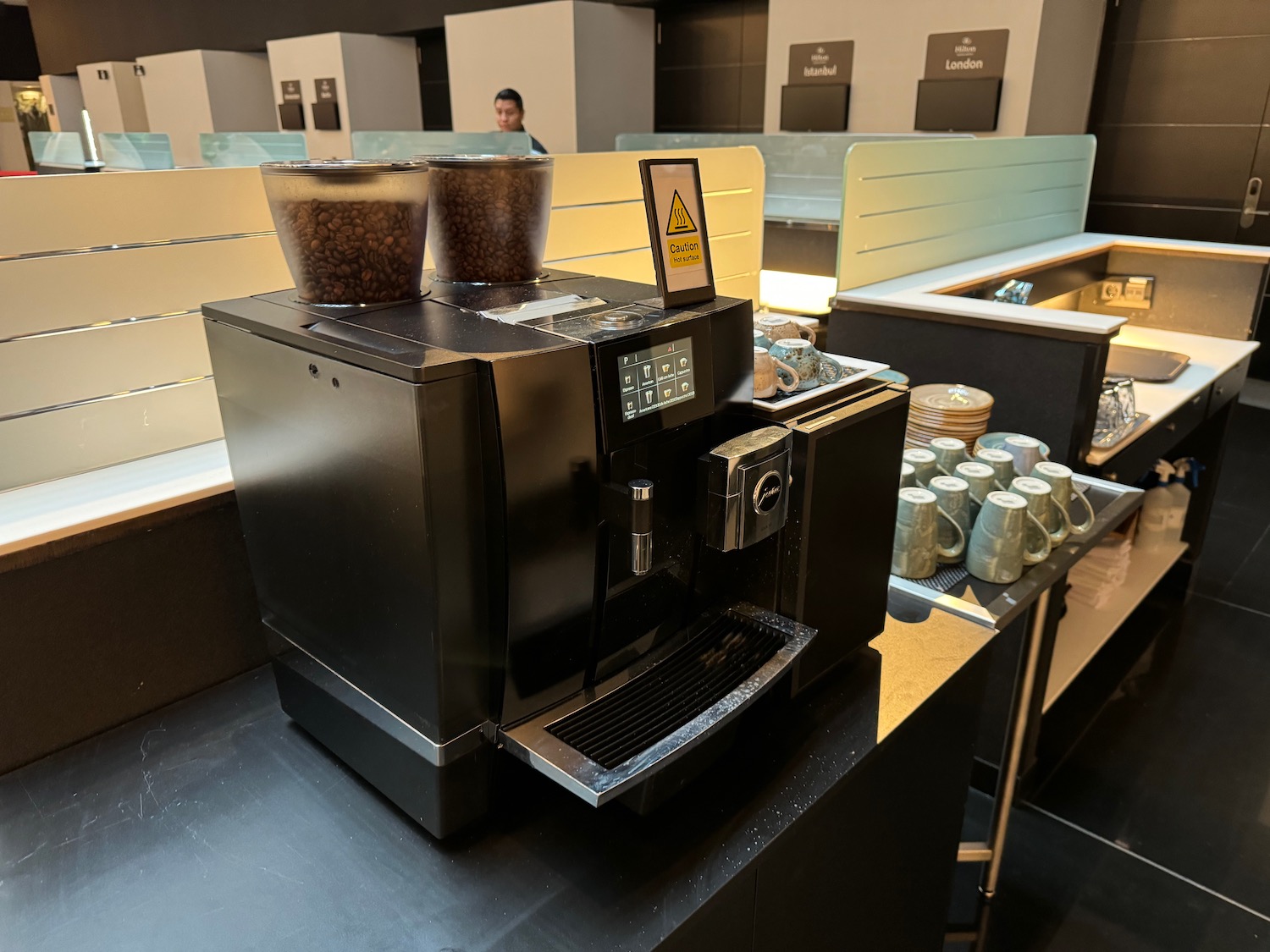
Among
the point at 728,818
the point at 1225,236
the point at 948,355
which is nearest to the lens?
the point at 728,818

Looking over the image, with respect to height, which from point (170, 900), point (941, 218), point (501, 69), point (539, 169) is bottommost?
point (170, 900)

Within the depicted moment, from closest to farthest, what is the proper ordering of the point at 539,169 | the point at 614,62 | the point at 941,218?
the point at 539,169, the point at 941,218, the point at 614,62

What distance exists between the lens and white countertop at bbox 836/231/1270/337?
194cm

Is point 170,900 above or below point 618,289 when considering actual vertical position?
below

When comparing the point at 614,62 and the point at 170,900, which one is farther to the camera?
the point at 614,62

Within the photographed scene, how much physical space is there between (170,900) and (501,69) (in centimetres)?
555

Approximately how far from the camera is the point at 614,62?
17.9 ft

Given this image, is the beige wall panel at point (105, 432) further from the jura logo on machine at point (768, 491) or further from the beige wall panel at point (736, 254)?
the beige wall panel at point (736, 254)

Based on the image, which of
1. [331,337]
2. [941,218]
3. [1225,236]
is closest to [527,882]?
[331,337]

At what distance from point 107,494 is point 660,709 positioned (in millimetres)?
686

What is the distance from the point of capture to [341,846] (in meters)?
0.79

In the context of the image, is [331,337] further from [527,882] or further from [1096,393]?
[1096,393]

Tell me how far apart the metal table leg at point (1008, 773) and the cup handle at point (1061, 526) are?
20 cm

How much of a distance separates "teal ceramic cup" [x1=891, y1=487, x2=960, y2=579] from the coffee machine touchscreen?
647 mm
